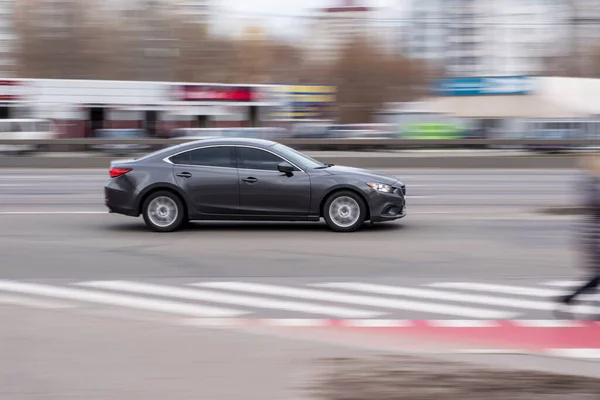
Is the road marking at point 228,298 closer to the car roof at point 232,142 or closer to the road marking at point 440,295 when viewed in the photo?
the road marking at point 440,295

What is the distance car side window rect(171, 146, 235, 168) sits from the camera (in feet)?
43.7

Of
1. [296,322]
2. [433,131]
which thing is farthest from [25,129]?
[296,322]

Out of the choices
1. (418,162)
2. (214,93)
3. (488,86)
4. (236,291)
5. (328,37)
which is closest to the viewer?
(236,291)

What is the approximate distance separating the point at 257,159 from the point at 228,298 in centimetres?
486

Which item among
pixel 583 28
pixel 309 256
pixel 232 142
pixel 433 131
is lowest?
pixel 309 256

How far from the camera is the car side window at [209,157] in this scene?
13320mm

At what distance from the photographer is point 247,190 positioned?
1312 centimetres

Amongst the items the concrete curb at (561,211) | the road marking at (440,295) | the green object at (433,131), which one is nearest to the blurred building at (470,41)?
the green object at (433,131)

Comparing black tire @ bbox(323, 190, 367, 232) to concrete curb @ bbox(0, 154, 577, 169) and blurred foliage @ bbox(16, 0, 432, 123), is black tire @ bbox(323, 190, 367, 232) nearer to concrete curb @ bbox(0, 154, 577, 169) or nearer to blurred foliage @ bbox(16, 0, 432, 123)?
concrete curb @ bbox(0, 154, 577, 169)

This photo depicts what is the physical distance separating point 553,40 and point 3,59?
54724 mm

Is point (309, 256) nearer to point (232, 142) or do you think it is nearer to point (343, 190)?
point (343, 190)

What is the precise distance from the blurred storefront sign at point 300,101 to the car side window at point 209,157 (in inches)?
1211

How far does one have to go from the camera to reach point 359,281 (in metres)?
9.52

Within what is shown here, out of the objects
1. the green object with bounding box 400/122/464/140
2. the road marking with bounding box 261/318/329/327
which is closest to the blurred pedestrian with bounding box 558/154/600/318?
the road marking with bounding box 261/318/329/327
